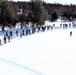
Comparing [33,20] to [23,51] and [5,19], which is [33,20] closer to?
[5,19]

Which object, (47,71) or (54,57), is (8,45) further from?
(47,71)

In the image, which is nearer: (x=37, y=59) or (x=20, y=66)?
(x=20, y=66)

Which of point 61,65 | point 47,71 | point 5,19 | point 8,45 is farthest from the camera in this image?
point 5,19

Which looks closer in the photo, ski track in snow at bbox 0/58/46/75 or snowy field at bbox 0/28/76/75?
ski track in snow at bbox 0/58/46/75

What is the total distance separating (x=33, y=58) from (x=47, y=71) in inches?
140

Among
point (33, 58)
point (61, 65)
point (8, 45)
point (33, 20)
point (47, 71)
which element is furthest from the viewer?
point (33, 20)

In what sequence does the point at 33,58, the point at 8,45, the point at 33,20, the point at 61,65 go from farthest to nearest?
1. the point at 33,20
2. the point at 8,45
3. the point at 33,58
4. the point at 61,65

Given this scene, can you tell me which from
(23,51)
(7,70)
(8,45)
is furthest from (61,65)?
(8,45)

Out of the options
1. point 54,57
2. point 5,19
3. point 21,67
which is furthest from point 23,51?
point 5,19

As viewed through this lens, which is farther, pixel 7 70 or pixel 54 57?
pixel 54 57

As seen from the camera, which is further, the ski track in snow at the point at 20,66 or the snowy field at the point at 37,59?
the snowy field at the point at 37,59

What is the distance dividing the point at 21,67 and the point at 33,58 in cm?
267

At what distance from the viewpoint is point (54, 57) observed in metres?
18.1

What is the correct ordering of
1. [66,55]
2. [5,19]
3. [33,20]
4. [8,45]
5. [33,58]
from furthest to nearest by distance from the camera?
1. [33,20]
2. [5,19]
3. [8,45]
4. [66,55]
5. [33,58]
